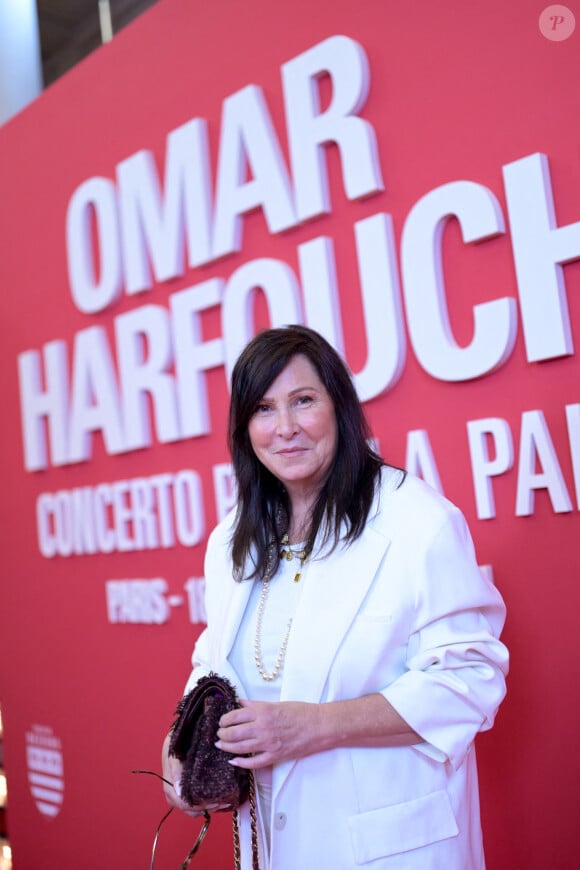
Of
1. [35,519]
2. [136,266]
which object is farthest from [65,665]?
[136,266]

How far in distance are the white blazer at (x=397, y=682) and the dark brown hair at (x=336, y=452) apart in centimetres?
7

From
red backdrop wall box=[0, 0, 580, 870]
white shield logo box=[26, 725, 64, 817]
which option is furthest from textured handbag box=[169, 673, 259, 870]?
white shield logo box=[26, 725, 64, 817]

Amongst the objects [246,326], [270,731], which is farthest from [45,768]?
[270,731]

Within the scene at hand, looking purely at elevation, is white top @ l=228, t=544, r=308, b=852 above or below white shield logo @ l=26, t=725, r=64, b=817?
above

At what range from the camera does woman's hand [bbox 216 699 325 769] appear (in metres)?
1.41

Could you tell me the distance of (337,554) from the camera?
5.13 ft

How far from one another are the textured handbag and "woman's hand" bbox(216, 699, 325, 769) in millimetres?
37

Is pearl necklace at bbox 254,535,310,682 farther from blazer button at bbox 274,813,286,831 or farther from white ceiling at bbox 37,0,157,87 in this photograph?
white ceiling at bbox 37,0,157,87

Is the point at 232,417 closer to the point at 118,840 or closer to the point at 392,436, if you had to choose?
the point at 392,436

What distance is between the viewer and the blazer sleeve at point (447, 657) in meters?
1.44

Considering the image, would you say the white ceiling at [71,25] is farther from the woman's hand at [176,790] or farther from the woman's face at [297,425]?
the woman's hand at [176,790]

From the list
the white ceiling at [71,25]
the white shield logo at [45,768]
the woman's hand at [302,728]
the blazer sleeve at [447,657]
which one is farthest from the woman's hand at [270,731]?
the white ceiling at [71,25]

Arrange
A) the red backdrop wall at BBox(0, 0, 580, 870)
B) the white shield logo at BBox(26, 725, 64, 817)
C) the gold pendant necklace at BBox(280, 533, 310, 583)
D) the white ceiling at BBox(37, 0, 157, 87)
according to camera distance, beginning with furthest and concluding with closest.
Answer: the white ceiling at BBox(37, 0, 157, 87), the white shield logo at BBox(26, 725, 64, 817), the red backdrop wall at BBox(0, 0, 580, 870), the gold pendant necklace at BBox(280, 533, 310, 583)

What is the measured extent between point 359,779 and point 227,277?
1764mm
